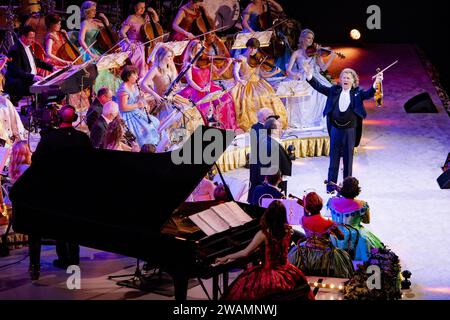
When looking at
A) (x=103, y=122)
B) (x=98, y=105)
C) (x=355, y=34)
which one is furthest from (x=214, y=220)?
(x=355, y=34)

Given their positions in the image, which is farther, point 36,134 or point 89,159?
point 36,134

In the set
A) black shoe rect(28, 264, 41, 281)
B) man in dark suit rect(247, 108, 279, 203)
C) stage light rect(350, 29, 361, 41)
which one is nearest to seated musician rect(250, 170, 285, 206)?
man in dark suit rect(247, 108, 279, 203)

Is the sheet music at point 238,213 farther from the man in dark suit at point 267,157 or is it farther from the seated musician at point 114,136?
the seated musician at point 114,136

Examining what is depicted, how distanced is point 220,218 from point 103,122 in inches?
134

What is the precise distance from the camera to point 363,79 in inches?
645

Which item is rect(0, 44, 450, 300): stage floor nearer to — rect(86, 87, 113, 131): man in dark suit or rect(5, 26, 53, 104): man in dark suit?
rect(86, 87, 113, 131): man in dark suit

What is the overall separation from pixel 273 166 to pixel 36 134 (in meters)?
3.36

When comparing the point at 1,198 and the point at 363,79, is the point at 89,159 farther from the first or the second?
the point at 363,79

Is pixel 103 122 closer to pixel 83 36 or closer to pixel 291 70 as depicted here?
pixel 83 36

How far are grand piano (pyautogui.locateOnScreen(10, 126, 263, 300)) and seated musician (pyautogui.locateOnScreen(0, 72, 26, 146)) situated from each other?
2.72 metres

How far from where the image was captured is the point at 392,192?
38.4 feet

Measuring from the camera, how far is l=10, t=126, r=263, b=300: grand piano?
24.4 feet

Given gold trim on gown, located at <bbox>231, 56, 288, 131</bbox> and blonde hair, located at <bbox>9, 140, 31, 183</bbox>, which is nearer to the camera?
blonde hair, located at <bbox>9, 140, 31, 183</bbox>
